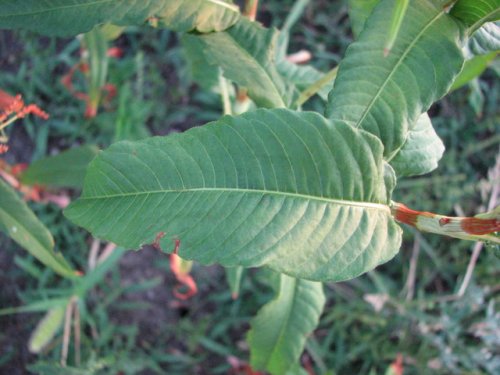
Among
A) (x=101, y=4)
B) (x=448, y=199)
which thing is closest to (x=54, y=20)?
(x=101, y=4)

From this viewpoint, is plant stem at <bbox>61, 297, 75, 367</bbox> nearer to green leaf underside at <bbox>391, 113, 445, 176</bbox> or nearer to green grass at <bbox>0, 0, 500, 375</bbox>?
green grass at <bbox>0, 0, 500, 375</bbox>

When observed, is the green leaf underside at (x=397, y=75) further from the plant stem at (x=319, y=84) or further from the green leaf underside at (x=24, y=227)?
the green leaf underside at (x=24, y=227)

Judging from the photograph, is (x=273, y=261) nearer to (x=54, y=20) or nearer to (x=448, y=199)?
(x=54, y=20)

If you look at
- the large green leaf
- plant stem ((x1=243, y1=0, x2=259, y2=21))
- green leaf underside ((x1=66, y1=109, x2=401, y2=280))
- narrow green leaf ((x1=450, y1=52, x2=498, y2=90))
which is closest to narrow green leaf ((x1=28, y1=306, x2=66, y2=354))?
the large green leaf

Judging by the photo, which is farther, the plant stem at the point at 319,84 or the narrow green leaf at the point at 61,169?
the narrow green leaf at the point at 61,169

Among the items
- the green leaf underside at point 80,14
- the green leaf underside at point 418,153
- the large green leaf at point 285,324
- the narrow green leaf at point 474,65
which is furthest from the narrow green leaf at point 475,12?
the large green leaf at point 285,324

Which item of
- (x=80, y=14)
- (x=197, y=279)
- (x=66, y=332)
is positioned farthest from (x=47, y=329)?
(x=80, y=14)
